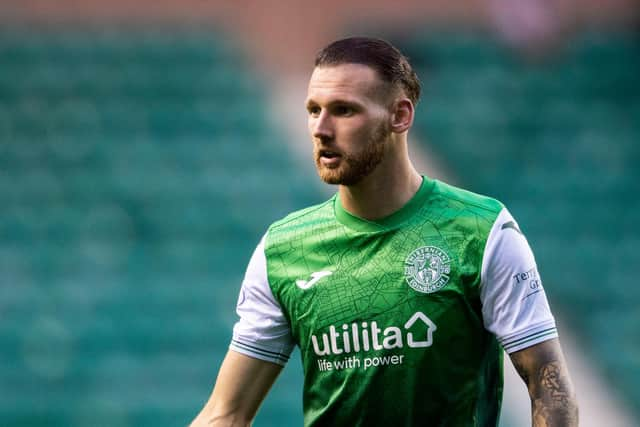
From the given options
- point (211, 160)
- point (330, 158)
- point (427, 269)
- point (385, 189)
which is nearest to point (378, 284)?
point (427, 269)

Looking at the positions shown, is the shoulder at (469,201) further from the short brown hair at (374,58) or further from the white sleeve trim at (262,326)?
the white sleeve trim at (262,326)

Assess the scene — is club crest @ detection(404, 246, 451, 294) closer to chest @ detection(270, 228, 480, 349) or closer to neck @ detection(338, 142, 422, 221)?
chest @ detection(270, 228, 480, 349)

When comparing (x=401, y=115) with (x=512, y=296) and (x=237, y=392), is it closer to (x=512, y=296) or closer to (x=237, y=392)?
(x=512, y=296)

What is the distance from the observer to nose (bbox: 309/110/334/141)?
3117 millimetres

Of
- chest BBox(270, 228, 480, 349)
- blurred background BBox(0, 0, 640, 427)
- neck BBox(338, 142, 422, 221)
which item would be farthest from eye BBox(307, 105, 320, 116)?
blurred background BBox(0, 0, 640, 427)

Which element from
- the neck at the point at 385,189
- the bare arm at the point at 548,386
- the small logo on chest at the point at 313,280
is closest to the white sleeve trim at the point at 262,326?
the small logo on chest at the point at 313,280

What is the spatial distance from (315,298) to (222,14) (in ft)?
20.0

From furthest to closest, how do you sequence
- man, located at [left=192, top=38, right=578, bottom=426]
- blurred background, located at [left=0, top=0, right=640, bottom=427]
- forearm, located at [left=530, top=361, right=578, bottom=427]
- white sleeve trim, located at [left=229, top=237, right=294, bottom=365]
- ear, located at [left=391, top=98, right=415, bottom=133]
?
blurred background, located at [left=0, top=0, right=640, bottom=427] < white sleeve trim, located at [left=229, top=237, right=294, bottom=365] < ear, located at [left=391, top=98, right=415, bottom=133] < man, located at [left=192, top=38, right=578, bottom=426] < forearm, located at [left=530, top=361, right=578, bottom=427]

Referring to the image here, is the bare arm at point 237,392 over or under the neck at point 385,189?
under

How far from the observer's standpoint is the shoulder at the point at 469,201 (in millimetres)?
3176

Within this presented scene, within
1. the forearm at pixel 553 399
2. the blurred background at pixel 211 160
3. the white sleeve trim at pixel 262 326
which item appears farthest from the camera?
the blurred background at pixel 211 160

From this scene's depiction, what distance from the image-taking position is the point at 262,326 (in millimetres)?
3318

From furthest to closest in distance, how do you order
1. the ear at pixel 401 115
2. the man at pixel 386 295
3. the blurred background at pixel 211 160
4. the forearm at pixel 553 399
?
the blurred background at pixel 211 160 < the ear at pixel 401 115 < the man at pixel 386 295 < the forearm at pixel 553 399

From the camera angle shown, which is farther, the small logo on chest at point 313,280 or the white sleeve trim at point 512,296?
the small logo on chest at point 313,280
